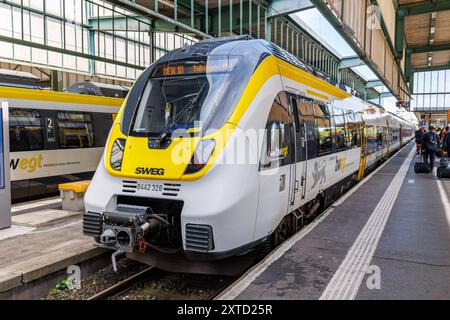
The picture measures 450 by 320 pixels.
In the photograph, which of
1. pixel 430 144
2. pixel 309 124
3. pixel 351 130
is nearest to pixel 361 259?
pixel 309 124

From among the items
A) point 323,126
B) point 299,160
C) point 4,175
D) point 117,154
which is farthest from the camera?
point 323,126

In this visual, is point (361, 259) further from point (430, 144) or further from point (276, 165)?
point (430, 144)

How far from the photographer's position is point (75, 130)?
10969mm

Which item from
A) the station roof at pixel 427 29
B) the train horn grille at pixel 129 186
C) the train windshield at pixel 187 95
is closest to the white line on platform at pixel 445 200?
the train windshield at pixel 187 95

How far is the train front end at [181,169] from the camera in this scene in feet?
13.5

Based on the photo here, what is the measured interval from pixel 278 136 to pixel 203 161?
1.28m

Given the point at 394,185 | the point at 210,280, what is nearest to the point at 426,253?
the point at 210,280

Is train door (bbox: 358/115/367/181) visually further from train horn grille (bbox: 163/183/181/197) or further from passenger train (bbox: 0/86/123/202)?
train horn grille (bbox: 163/183/181/197)

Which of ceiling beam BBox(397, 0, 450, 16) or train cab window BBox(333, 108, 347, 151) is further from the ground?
ceiling beam BBox(397, 0, 450, 16)

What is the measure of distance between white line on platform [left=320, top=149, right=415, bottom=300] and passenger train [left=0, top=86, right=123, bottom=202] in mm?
7377

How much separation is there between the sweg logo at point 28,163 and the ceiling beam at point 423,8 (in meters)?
28.2

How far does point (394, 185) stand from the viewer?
11516 mm

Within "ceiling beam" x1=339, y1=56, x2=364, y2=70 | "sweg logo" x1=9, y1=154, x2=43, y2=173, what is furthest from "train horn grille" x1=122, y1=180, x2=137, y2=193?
"ceiling beam" x1=339, y1=56, x2=364, y2=70

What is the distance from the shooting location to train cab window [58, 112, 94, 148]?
34.4 feet
